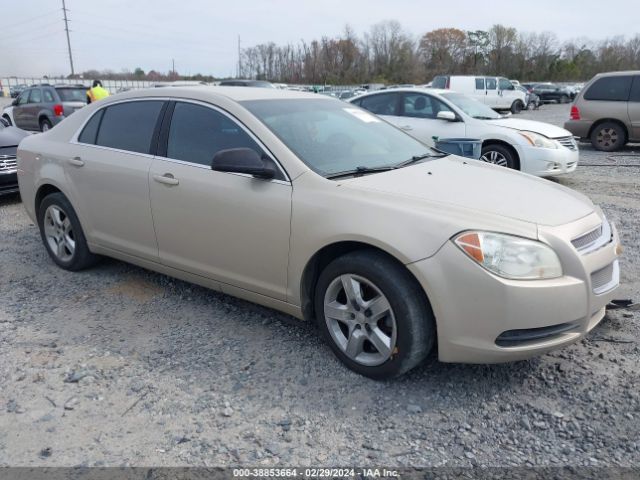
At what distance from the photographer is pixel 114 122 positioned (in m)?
4.43

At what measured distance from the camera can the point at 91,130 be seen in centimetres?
459

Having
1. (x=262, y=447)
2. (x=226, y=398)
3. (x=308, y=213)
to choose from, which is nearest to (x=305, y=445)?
(x=262, y=447)

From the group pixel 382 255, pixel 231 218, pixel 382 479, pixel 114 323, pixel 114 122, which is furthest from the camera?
pixel 114 122

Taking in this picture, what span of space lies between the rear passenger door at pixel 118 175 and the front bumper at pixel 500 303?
2.25 m

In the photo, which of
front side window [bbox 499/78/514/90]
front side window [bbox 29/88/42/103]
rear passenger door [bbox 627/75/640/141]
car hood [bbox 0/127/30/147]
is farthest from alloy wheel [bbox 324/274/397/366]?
front side window [bbox 499/78/514/90]

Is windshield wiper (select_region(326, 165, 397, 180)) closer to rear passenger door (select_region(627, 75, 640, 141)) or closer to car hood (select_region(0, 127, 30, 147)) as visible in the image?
car hood (select_region(0, 127, 30, 147))

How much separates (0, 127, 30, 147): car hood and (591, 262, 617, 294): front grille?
7.87 m

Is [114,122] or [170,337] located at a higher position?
[114,122]

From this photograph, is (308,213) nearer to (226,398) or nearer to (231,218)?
(231,218)

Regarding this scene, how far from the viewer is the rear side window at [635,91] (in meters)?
11.8

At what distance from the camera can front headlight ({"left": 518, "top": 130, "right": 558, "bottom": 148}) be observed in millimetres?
8227

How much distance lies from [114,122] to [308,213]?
7.19 ft

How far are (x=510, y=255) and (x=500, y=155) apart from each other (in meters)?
6.10

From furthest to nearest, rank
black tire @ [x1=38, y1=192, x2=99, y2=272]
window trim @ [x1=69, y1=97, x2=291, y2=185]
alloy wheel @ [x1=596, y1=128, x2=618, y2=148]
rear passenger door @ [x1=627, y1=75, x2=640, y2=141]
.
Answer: alloy wheel @ [x1=596, y1=128, x2=618, y2=148] → rear passenger door @ [x1=627, y1=75, x2=640, y2=141] → black tire @ [x1=38, y1=192, x2=99, y2=272] → window trim @ [x1=69, y1=97, x2=291, y2=185]
